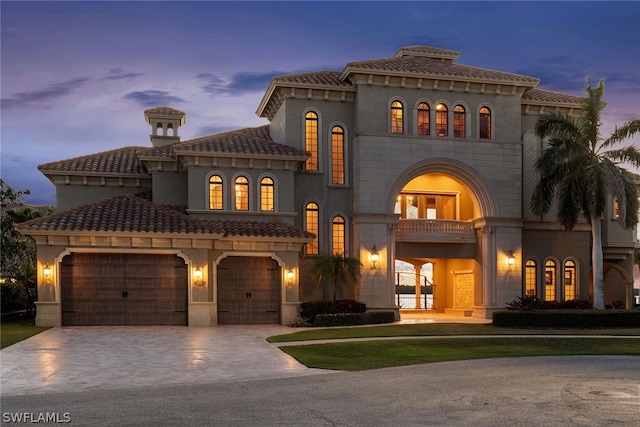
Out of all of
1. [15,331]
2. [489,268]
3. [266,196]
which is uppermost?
[266,196]

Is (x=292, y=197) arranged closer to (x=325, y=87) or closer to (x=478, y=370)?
(x=325, y=87)

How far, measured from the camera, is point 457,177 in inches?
1398

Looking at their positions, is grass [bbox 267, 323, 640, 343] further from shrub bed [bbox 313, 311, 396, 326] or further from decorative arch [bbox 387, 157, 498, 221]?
decorative arch [bbox 387, 157, 498, 221]

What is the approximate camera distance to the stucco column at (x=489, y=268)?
35.0 metres

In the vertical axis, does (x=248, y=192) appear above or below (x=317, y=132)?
below

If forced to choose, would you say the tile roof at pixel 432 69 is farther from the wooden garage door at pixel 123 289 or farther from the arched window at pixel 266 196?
the wooden garage door at pixel 123 289

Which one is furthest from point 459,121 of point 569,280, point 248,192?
point 248,192

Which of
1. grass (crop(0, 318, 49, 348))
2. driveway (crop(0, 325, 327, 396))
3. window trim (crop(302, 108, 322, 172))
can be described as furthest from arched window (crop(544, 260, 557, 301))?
grass (crop(0, 318, 49, 348))

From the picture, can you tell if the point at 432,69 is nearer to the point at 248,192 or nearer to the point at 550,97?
the point at 550,97

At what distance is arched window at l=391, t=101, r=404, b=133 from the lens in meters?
34.5

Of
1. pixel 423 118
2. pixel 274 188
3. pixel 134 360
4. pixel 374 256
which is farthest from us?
pixel 423 118

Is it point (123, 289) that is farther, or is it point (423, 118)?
point (423, 118)

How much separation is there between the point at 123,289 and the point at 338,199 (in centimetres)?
1133

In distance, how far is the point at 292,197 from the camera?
33156mm
